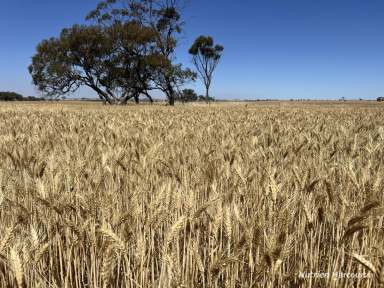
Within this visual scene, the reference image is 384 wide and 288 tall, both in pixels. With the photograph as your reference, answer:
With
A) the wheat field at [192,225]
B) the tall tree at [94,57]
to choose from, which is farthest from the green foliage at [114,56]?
the wheat field at [192,225]

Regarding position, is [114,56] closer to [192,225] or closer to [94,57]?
[94,57]

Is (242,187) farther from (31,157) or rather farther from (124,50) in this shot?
(124,50)

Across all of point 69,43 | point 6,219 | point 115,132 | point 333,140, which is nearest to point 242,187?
point 6,219

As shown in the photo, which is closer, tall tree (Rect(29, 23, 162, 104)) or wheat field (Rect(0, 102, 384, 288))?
wheat field (Rect(0, 102, 384, 288))

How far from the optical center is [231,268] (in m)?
1.32

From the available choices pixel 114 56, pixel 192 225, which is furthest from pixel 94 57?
pixel 192 225

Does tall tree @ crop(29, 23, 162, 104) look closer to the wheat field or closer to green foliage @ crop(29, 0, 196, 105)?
green foliage @ crop(29, 0, 196, 105)

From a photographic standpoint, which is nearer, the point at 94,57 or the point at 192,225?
the point at 192,225

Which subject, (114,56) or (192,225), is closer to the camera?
(192,225)

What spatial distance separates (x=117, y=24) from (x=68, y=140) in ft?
104

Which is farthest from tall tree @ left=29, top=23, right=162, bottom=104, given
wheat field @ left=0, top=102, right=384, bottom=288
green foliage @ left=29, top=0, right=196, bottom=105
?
wheat field @ left=0, top=102, right=384, bottom=288

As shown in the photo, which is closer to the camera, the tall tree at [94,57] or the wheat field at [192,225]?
the wheat field at [192,225]

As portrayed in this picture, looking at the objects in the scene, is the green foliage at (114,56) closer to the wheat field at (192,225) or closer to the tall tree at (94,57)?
the tall tree at (94,57)

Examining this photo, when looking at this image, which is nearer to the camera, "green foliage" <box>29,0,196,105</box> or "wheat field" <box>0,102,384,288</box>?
"wheat field" <box>0,102,384,288</box>
